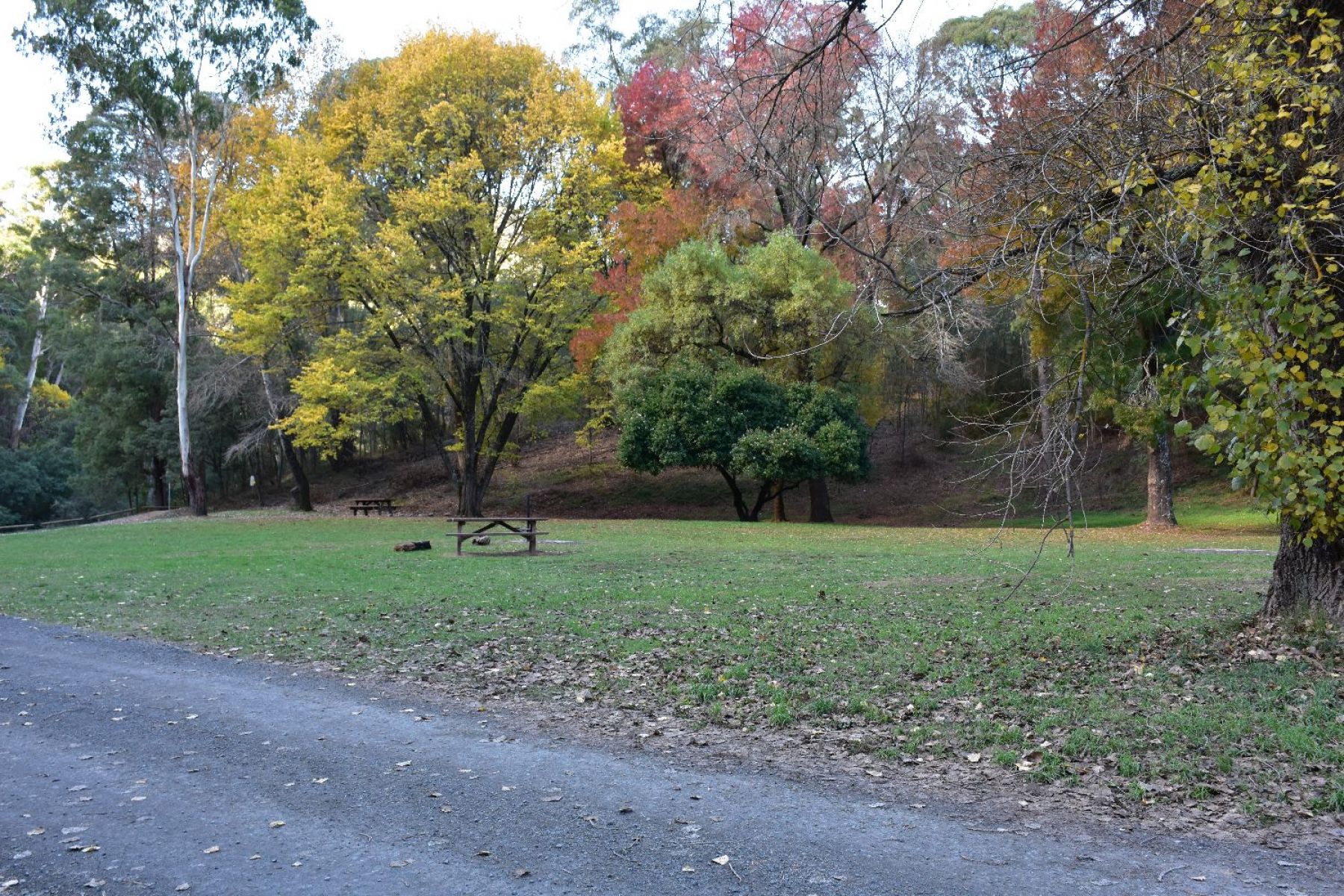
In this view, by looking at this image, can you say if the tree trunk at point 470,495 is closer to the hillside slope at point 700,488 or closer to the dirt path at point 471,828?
the hillside slope at point 700,488

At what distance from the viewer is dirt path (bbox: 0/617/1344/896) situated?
4023mm

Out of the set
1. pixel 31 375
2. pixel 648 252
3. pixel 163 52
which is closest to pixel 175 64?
pixel 163 52

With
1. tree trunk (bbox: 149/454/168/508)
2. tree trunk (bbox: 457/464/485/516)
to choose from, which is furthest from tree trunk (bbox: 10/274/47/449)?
tree trunk (bbox: 457/464/485/516)

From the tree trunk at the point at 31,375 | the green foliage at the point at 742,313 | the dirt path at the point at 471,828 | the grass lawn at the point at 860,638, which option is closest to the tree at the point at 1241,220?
the grass lawn at the point at 860,638

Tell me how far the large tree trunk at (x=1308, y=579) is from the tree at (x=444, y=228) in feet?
77.3

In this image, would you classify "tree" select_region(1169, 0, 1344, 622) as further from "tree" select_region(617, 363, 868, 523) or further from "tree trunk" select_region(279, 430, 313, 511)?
"tree trunk" select_region(279, 430, 313, 511)

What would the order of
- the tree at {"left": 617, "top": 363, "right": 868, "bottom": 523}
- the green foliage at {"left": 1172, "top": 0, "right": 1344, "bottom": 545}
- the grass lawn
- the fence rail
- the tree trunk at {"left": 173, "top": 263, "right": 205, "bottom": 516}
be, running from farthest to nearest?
the fence rail, the tree trunk at {"left": 173, "top": 263, "right": 205, "bottom": 516}, the tree at {"left": 617, "top": 363, "right": 868, "bottom": 523}, the green foliage at {"left": 1172, "top": 0, "right": 1344, "bottom": 545}, the grass lawn

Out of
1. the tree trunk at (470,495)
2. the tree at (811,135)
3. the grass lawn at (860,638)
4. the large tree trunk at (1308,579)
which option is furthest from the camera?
the tree trunk at (470,495)

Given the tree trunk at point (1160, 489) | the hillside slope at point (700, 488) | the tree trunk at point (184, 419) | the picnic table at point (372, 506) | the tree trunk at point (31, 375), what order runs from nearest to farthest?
the tree trunk at point (1160, 489)
the tree trunk at point (184, 419)
the picnic table at point (372, 506)
the hillside slope at point (700, 488)
the tree trunk at point (31, 375)

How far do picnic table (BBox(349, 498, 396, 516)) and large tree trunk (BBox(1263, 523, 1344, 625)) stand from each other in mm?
28456

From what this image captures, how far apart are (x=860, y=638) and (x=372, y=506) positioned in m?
26.7

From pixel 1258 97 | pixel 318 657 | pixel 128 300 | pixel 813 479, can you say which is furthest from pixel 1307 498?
pixel 128 300

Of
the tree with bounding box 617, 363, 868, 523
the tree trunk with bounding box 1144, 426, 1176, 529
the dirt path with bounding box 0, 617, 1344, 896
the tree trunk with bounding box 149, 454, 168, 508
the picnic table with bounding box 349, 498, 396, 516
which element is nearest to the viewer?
the dirt path with bounding box 0, 617, 1344, 896

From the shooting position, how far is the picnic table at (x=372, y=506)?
3222 cm
